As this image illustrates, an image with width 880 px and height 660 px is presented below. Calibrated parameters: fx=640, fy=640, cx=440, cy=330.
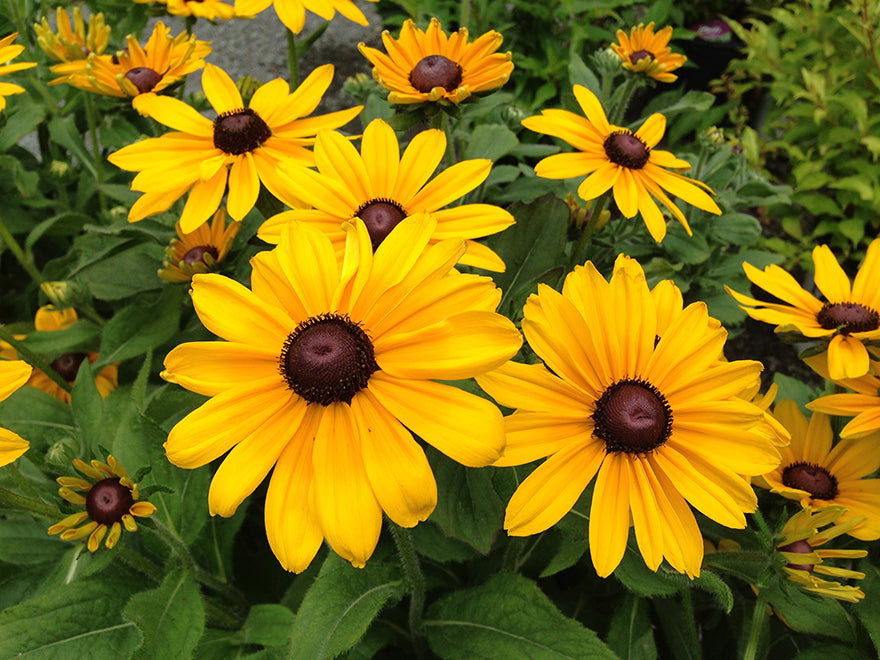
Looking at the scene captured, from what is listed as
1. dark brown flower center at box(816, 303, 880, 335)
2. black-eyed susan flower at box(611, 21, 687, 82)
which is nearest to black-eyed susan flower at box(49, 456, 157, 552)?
dark brown flower center at box(816, 303, 880, 335)

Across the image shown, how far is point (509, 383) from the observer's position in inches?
28.2

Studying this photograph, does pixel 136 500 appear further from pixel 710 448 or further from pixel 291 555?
pixel 710 448

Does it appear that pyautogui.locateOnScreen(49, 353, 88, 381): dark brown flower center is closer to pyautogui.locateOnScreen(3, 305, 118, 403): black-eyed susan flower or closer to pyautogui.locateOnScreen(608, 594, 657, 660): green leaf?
pyautogui.locateOnScreen(3, 305, 118, 403): black-eyed susan flower

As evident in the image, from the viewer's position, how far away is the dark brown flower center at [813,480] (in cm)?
100

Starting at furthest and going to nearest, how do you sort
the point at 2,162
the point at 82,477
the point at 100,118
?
the point at 100,118 < the point at 2,162 < the point at 82,477

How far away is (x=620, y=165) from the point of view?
43.5 inches

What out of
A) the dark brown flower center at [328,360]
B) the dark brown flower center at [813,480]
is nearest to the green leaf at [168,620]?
the dark brown flower center at [328,360]

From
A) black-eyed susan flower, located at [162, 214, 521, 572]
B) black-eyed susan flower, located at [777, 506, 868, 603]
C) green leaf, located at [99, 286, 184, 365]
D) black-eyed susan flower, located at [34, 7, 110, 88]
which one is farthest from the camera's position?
black-eyed susan flower, located at [34, 7, 110, 88]

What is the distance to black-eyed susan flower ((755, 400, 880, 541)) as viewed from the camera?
3.15 feet

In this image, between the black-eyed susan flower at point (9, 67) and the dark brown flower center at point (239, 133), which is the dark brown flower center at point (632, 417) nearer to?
the dark brown flower center at point (239, 133)

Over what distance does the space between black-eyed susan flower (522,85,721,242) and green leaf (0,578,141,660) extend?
100 centimetres

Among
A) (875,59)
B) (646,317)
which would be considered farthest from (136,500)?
(875,59)

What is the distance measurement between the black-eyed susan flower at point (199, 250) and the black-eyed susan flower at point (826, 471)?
988 millimetres

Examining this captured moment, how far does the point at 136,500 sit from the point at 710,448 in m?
0.75
